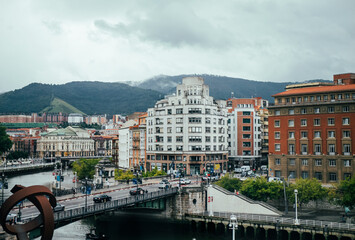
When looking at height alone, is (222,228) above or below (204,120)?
below

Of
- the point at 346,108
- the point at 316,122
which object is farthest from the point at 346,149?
the point at 316,122

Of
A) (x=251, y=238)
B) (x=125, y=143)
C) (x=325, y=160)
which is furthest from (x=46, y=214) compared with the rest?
(x=125, y=143)

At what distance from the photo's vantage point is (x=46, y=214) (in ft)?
143

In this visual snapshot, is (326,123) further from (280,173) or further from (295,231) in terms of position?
(295,231)

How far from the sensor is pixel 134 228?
85375mm

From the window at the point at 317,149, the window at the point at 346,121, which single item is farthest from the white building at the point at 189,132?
the window at the point at 346,121

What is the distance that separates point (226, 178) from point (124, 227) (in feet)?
A: 86.7

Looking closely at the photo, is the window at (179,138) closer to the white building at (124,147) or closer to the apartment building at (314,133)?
the white building at (124,147)

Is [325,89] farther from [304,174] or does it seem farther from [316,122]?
[304,174]

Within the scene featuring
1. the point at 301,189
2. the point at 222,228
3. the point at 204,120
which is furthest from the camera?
the point at 204,120

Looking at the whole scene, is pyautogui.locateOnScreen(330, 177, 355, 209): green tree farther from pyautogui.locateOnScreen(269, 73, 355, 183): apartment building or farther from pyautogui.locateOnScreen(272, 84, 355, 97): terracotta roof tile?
pyautogui.locateOnScreen(272, 84, 355, 97): terracotta roof tile

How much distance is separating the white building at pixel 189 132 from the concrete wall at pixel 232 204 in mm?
44386

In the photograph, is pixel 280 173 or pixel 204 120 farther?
pixel 204 120

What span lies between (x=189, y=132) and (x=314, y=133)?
139 ft
